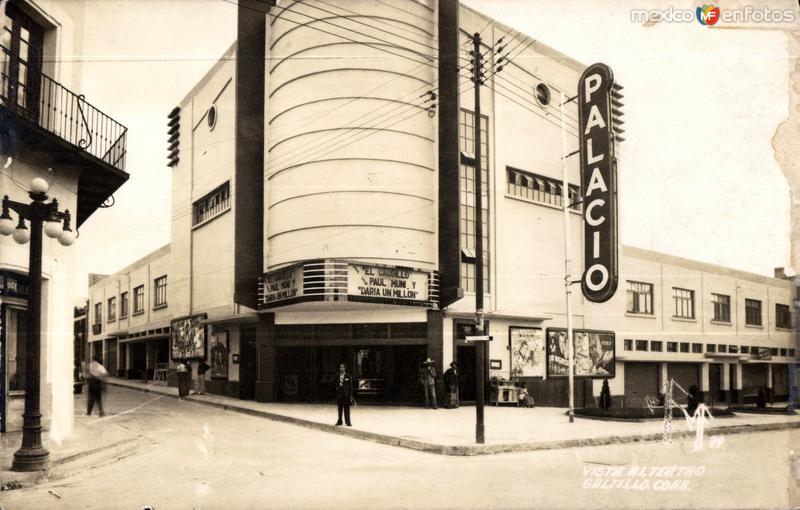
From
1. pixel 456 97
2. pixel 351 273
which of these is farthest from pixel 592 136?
pixel 351 273

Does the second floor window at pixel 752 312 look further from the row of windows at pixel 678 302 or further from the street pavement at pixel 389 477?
the street pavement at pixel 389 477

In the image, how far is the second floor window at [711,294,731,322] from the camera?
28000 millimetres

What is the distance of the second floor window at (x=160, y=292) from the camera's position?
31534 millimetres

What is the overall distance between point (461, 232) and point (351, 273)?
470 centimetres

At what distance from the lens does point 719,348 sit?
3052 cm

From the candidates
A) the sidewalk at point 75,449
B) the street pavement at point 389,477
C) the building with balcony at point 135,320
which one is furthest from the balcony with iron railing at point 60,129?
the street pavement at point 389,477

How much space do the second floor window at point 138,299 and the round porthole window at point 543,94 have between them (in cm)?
1826

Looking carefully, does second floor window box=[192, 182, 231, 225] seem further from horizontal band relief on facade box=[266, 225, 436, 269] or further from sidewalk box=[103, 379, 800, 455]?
sidewalk box=[103, 379, 800, 455]

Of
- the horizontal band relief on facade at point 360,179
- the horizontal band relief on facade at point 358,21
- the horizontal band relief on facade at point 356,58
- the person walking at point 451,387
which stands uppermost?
the horizontal band relief on facade at point 358,21

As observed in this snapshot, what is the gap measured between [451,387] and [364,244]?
218 inches

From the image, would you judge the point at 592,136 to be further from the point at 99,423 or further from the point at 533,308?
the point at 99,423

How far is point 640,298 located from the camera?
2991 cm

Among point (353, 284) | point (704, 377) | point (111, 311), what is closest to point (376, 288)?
point (353, 284)

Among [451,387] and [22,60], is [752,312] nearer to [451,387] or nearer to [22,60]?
[451,387]
